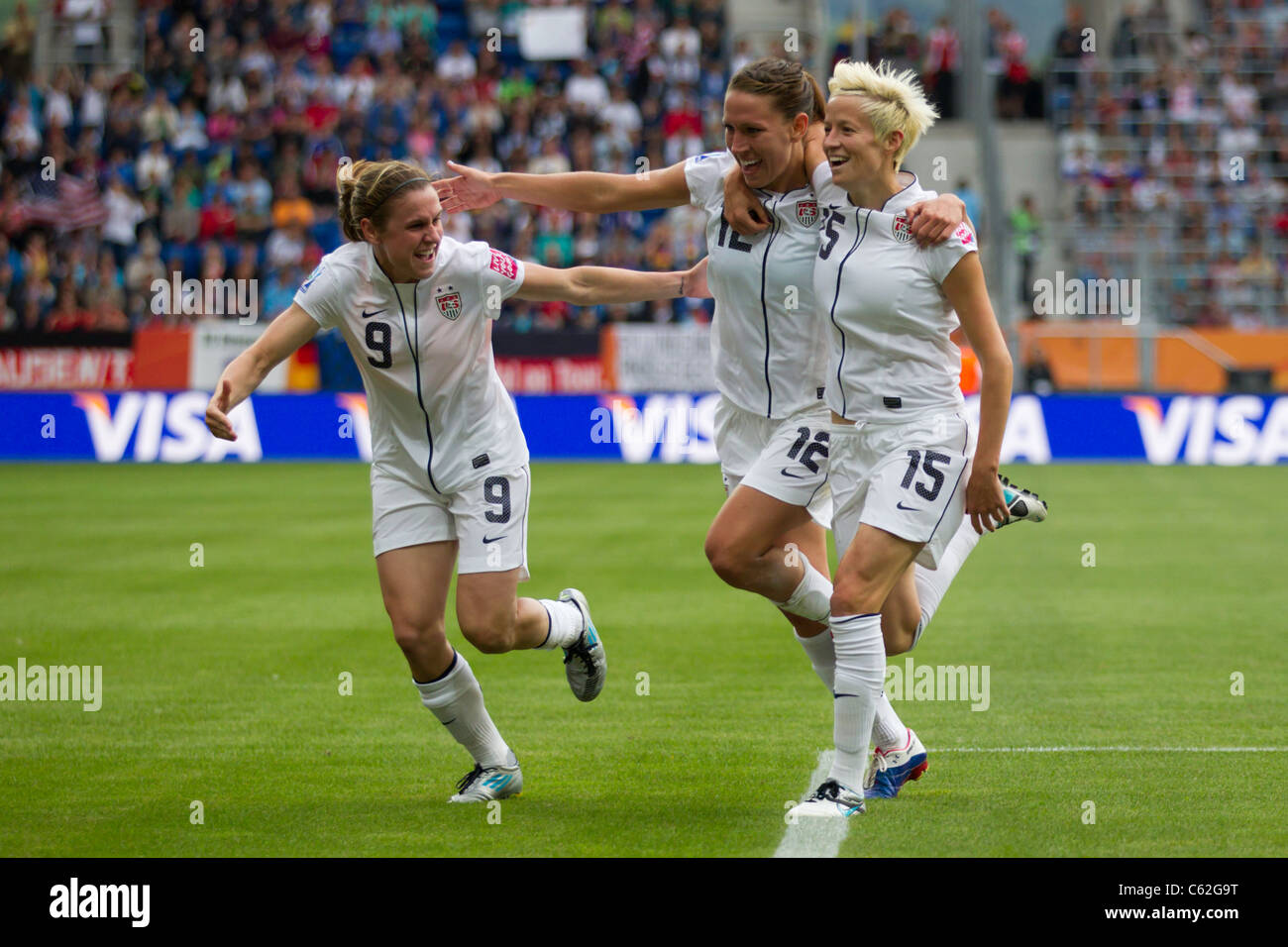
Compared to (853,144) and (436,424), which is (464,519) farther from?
(853,144)

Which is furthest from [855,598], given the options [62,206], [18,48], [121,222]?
[18,48]

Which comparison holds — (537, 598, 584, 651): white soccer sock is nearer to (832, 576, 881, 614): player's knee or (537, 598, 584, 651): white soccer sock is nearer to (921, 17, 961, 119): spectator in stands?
(832, 576, 881, 614): player's knee

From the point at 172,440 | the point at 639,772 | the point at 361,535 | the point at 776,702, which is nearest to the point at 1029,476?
the point at 361,535

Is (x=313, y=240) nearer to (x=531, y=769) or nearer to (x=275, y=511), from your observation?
(x=275, y=511)

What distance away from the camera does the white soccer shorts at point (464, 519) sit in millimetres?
6086

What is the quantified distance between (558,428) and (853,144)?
16.1 metres

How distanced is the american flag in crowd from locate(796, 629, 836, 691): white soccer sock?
894 inches

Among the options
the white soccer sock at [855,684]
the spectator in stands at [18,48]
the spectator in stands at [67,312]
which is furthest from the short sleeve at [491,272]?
the spectator in stands at [18,48]

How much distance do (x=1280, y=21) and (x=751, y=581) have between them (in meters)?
27.1

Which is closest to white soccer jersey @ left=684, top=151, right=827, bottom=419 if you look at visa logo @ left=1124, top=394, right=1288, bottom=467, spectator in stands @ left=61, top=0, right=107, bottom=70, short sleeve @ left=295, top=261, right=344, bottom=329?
short sleeve @ left=295, top=261, right=344, bottom=329

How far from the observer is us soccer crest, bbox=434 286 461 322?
6.07 meters

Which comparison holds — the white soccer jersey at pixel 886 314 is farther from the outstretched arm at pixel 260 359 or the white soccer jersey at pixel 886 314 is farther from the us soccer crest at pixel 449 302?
the outstretched arm at pixel 260 359

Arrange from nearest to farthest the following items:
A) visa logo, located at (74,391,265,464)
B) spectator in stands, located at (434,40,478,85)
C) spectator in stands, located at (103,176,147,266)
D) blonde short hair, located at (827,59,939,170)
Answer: blonde short hair, located at (827,59,939,170) < visa logo, located at (74,391,265,464) < spectator in stands, located at (103,176,147,266) < spectator in stands, located at (434,40,478,85)

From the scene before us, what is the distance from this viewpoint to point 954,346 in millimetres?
5957
